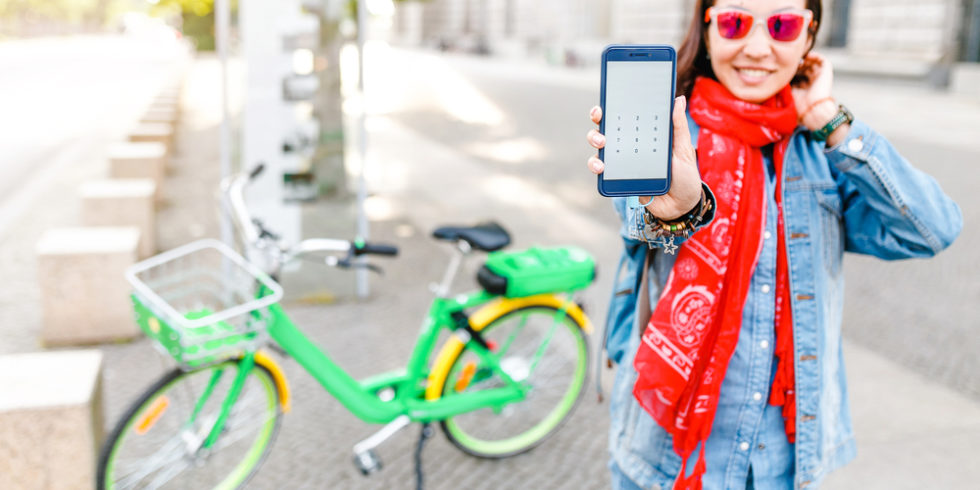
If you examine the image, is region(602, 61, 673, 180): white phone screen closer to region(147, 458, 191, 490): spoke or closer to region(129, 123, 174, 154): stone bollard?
region(147, 458, 191, 490): spoke

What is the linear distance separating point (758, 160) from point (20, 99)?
22.7 metres

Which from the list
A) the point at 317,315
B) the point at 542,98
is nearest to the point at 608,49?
the point at 317,315

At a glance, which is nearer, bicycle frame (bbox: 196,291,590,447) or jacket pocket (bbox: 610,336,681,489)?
jacket pocket (bbox: 610,336,681,489)

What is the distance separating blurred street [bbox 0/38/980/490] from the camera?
3590 millimetres

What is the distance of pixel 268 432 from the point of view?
321 cm

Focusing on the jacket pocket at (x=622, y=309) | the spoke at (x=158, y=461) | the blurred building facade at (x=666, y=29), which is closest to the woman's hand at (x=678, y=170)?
the jacket pocket at (x=622, y=309)

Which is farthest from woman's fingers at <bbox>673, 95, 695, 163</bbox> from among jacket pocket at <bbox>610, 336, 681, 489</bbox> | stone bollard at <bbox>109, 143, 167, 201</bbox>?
stone bollard at <bbox>109, 143, 167, 201</bbox>

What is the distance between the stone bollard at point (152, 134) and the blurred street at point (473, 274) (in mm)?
430

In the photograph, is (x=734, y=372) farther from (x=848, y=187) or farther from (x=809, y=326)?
(x=848, y=187)

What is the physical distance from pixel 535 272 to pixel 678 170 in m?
1.81

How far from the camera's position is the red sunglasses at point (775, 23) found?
5.83 ft

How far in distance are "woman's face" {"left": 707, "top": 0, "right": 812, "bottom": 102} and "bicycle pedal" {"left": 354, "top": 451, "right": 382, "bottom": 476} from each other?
84.0 inches

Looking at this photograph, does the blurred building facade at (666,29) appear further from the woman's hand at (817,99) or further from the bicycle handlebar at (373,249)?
the woman's hand at (817,99)

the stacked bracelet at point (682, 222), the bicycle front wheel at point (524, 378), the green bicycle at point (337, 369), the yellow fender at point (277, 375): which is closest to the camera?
the stacked bracelet at point (682, 222)
